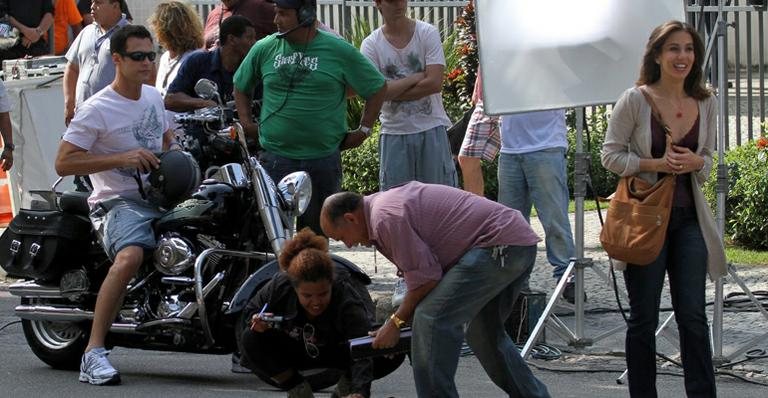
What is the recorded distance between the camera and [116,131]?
8.23 meters

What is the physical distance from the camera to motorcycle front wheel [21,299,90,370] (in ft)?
27.5

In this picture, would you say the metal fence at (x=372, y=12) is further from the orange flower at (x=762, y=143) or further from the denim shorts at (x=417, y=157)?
the denim shorts at (x=417, y=157)

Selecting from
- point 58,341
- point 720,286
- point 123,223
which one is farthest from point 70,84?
point 720,286

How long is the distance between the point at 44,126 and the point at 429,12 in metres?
3.85

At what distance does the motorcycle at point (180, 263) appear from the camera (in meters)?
7.77

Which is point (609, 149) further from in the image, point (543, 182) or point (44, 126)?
point (44, 126)

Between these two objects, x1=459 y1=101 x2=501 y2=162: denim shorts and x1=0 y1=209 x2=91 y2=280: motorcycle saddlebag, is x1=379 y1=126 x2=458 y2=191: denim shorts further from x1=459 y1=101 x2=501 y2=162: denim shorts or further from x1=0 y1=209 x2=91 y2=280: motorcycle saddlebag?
x1=0 y1=209 x2=91 y2=280: motorcycle saddlebag

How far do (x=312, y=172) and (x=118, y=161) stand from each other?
1.22 meters


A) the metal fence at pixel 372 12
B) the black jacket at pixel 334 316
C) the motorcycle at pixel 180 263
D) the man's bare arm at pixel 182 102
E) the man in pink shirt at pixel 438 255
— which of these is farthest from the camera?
the metal fence at pixel 372 12

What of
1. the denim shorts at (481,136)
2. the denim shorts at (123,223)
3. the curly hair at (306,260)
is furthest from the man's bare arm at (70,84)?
the curly hair at (306,260)

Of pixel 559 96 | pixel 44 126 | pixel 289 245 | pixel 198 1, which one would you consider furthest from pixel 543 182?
pixel 198 1

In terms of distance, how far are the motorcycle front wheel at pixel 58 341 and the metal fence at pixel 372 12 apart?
→ 650cm

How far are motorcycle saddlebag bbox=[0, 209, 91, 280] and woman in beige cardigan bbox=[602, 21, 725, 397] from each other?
305 cm

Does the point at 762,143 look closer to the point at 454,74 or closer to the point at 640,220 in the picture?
the point at 454,74
